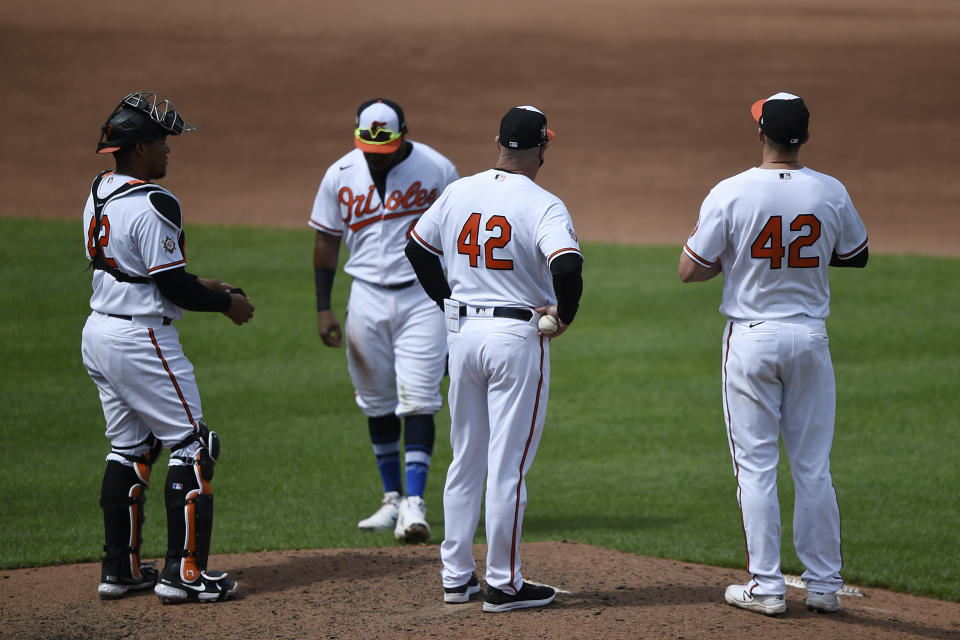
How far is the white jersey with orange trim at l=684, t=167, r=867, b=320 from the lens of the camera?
426 cm

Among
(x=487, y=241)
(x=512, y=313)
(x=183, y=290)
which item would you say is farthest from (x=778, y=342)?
(x=183, y=290)

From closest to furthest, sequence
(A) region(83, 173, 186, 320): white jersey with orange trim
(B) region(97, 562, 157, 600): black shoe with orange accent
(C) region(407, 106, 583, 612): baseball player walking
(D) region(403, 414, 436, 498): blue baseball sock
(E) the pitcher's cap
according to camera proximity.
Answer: (C) region(407, 106, 583, 612): baseball player walking
(A) region(83, 173, 186, 320): white jersey with orange trim
(B) region(97, 562, 157, 600): black shoe with orange accent
(E) the pitcher's cap
(D) region(403, 414, 436, 498): blue baseball sock

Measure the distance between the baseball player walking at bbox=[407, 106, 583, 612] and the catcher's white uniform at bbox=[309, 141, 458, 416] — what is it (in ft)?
5.65

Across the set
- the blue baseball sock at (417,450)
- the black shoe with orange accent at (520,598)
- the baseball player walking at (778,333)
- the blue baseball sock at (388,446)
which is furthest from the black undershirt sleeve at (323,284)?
the baseball player walking at (778,333)

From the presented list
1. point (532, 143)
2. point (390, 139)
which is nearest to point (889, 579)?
point (532, 143)

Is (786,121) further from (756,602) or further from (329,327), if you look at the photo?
(329,327)

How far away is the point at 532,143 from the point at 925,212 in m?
15.4

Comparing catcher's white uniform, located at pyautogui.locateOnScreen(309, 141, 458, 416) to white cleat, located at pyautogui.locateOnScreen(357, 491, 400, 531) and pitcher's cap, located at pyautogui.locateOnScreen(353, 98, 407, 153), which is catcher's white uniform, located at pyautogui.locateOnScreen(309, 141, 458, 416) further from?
white cleat, located at pyautogui.locateOnScreen(357, 491, 400, 531)

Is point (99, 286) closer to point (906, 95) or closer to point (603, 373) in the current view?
point (603, 373)

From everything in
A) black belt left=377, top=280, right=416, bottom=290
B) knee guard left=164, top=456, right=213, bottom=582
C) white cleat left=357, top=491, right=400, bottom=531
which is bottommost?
white cleat left=357, top=491, right=400, bottom=531

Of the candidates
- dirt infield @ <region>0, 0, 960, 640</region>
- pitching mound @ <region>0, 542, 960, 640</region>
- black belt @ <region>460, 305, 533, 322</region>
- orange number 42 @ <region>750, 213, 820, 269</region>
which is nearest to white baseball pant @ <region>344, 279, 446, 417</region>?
pitching mound @ <region>0, 542, 960, 640</region>

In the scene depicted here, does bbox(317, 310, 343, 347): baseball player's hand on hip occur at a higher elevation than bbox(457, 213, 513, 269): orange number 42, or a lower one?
lower

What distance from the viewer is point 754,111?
4484 millimetres

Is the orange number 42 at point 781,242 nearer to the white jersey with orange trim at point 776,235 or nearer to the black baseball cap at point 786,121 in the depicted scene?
the white jersey with orange trim at point 776,235
